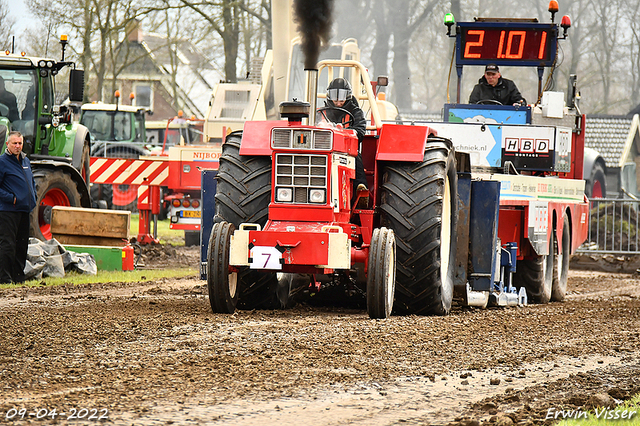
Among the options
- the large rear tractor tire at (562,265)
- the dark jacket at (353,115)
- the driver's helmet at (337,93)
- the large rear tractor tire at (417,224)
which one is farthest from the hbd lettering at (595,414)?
the large rear tractor tire at (562,265)

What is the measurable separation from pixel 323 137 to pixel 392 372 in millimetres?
2517

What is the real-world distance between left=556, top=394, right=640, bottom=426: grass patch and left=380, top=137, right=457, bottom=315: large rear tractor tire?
3.05m

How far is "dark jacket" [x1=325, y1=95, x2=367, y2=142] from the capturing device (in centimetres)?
846

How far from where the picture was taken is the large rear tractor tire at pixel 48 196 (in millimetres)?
12805

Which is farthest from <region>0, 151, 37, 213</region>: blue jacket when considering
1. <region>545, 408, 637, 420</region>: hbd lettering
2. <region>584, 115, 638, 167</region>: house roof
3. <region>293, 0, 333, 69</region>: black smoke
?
<region>584, 115, 638, 167</region>: house roof

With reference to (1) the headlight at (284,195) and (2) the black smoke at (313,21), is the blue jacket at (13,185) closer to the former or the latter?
(2) the black smoke at (313,21)

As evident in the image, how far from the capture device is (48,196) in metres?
13.4

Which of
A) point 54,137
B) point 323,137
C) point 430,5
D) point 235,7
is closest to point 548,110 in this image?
point 323,137

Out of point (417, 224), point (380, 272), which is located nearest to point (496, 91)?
point (417, 224)

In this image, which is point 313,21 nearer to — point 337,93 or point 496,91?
point 337,93

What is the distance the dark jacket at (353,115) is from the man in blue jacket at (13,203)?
4366 mm

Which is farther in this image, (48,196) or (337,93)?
(48,196)

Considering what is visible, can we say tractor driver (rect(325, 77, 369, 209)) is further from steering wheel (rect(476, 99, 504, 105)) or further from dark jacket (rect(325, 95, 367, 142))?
steering wheel (rect(476, 99, 504, 105))

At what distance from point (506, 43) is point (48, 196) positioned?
675cm
